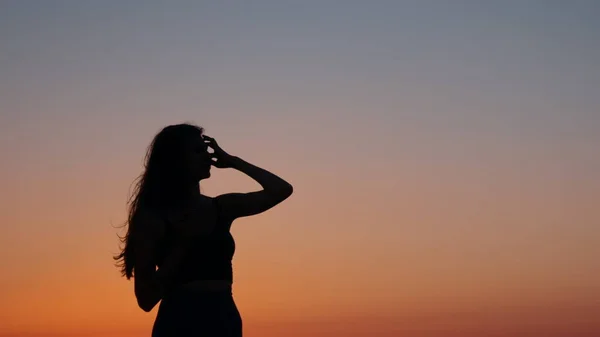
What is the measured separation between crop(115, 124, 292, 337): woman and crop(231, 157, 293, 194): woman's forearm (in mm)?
175

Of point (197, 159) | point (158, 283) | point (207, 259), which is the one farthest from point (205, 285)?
point (197, 159)

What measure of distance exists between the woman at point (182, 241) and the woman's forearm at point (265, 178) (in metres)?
0.17

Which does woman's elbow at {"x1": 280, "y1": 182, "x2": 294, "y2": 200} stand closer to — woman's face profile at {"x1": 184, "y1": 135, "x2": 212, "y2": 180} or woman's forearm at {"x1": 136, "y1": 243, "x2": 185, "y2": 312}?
woman's face profile at {"x1": 184, "y1": 135, "x2": 212, "y2": 180}

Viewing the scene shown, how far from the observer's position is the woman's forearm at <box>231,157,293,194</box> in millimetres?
5742

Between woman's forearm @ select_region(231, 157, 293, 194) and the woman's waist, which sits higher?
woman's forearm @ select_region(231, 157, 293, 194)

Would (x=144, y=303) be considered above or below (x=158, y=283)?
below

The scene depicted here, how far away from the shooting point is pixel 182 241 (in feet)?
17.8

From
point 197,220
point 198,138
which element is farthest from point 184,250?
point 198,138

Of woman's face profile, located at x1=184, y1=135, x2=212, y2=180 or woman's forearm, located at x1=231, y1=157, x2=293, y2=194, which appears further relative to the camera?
woman's forearm, located at x1=231, y1=157, x2=293, y2=194

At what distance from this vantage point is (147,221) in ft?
17.7

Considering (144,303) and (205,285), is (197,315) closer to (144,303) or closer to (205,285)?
(205,285)

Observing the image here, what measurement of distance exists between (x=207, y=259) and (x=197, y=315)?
30 centimetres

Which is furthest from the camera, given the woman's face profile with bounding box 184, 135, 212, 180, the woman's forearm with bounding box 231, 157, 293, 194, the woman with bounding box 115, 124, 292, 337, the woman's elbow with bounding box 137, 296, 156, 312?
the woman's forearm with bounding box 231, 157, 293, 194

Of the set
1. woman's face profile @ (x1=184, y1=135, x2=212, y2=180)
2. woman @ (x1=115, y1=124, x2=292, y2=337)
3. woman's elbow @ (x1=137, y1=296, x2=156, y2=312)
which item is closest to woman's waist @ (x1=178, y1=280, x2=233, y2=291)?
woman @ (x1=115, y1=124, x2=292, y2=337)
